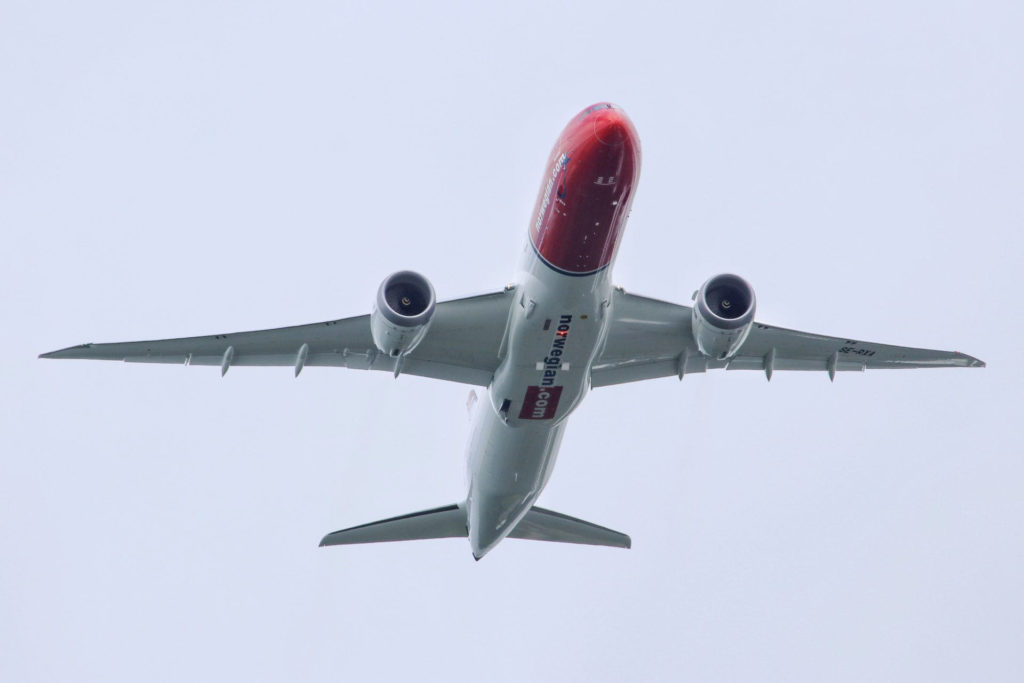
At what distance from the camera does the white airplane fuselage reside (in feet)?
72.4

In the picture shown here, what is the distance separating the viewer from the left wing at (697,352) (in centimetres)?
2656

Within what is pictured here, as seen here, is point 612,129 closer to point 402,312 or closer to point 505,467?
point 402,312

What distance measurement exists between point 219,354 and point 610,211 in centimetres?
925

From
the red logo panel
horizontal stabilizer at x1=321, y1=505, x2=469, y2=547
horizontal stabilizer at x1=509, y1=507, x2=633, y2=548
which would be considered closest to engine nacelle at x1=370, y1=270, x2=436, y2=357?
the red logo panel

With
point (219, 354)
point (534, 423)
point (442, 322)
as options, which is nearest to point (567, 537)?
point (534, 423)

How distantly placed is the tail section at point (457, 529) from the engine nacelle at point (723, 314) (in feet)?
25.3

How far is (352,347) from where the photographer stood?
87.7 ft

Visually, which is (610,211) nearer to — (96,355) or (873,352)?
(873,352)

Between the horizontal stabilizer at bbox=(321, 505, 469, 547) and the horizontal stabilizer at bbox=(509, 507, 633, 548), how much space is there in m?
1.44

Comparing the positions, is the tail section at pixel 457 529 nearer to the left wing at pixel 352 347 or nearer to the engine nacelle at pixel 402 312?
the left wing at pixel 352 347

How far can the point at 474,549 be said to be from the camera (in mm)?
29812

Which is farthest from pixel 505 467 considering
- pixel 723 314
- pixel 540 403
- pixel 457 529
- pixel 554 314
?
pixel 723 314

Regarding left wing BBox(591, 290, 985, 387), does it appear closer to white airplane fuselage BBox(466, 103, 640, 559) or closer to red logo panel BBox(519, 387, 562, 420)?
white airplane fuselage BBox(466, 103, 640, 559)

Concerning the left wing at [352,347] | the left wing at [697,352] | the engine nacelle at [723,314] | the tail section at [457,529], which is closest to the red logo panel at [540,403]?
the left wing at [352,347]
